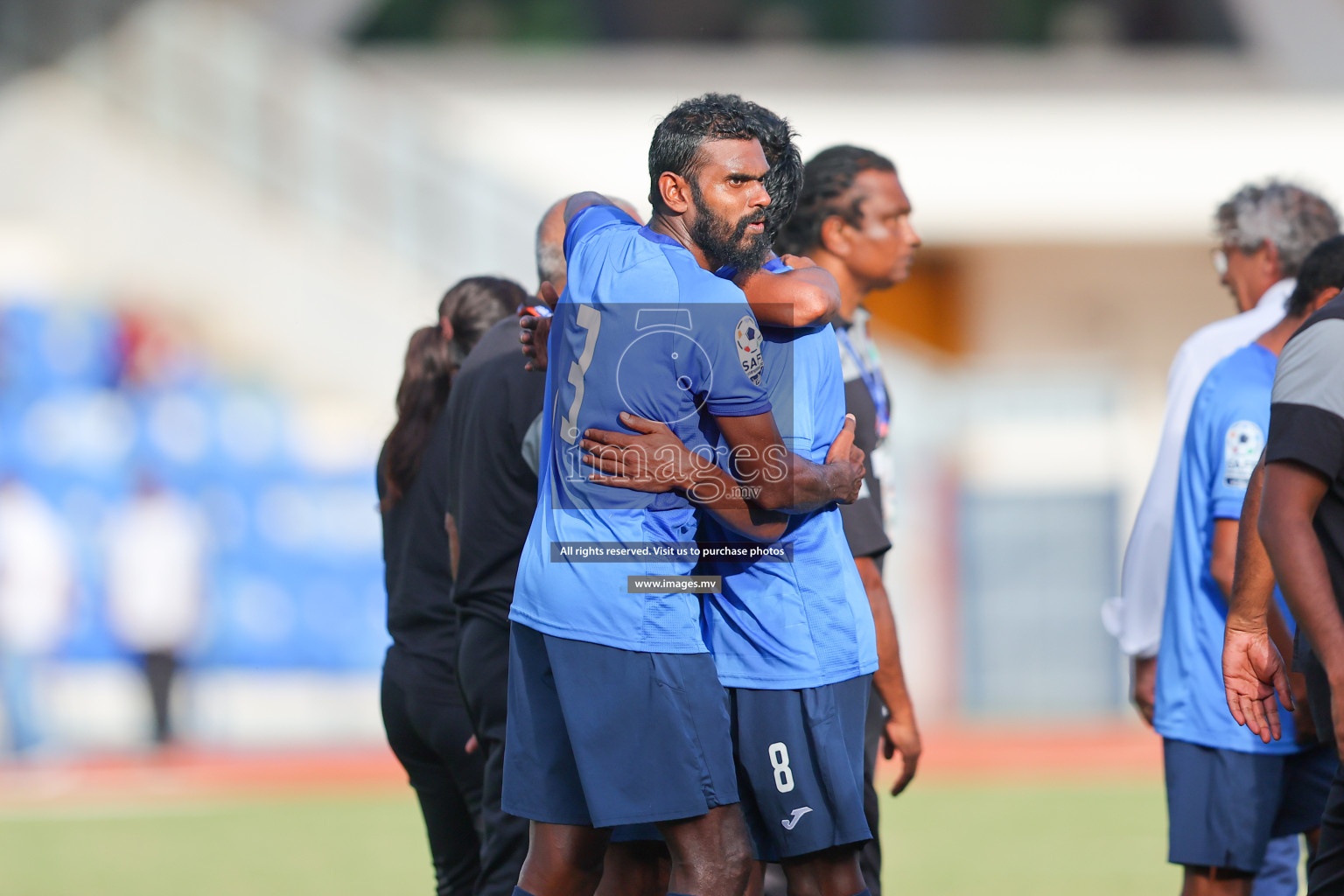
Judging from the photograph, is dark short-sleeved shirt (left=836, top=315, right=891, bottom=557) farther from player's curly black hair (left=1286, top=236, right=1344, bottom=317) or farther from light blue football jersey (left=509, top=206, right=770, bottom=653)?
player's curly black hair (left=1286, top=236, right=1344, bottom=317)

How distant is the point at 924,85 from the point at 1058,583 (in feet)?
24.3

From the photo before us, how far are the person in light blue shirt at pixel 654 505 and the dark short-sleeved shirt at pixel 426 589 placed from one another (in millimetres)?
1222

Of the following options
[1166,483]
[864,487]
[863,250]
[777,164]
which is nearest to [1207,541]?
[1166,483]

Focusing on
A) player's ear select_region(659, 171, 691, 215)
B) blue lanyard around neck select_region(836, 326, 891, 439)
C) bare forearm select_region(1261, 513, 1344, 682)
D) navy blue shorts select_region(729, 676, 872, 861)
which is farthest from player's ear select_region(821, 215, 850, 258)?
bare forearm select_region(1261, 513, 1344, 682)

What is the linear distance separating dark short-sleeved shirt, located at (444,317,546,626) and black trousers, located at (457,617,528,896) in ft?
0.21

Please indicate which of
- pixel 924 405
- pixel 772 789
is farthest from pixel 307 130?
pixel 772 789

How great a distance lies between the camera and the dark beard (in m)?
3.55

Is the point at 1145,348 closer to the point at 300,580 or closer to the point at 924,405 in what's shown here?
the point at 924,405

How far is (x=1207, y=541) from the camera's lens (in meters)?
4.55

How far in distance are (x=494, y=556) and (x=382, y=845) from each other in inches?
206

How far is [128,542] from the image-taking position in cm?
1319

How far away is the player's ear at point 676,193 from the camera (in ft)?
11.7

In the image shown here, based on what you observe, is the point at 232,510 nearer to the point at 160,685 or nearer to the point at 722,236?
the point at 160,685

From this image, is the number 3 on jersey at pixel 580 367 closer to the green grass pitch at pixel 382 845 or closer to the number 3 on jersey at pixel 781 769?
the number 3 on jersey at pixel 781 769
